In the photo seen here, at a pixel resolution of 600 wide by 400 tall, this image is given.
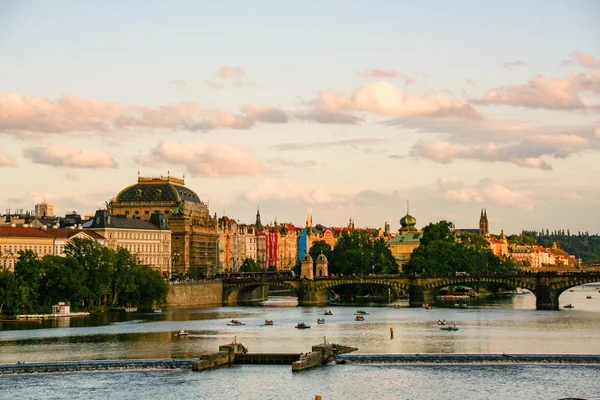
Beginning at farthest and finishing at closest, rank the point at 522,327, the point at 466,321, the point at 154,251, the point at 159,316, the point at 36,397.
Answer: the point at 154,251, the point at 159,316, the point at 466,321, the point at 522,327, the point at 36,397

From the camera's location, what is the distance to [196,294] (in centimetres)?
16550

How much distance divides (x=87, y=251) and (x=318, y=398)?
8506cm

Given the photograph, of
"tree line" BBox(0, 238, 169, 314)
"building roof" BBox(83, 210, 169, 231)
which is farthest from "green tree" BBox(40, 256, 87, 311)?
"building roof" BBox(83, 210, 169, 231)

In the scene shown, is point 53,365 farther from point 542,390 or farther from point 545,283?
point 545,283

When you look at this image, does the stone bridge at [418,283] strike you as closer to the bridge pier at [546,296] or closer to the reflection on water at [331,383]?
the bridge pier at [546,296]

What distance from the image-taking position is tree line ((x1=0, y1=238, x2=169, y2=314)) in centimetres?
13100

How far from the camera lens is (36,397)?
7206 centimetres

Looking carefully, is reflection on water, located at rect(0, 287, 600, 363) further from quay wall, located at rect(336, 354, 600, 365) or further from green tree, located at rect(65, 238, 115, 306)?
quay wall, located at rect(336, 354, 600, 365)

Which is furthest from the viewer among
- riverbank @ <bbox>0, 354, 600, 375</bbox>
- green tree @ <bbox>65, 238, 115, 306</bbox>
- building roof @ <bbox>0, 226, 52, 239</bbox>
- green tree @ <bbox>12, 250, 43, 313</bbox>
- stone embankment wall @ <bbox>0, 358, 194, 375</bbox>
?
building roof @ <bbox>0, 226, 52, 239</bbox>

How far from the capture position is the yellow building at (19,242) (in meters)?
155

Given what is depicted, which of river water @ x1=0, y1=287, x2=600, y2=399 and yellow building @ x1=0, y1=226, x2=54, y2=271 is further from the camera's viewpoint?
yellow building @ x1=0, y1=226, x2=54, y2=271

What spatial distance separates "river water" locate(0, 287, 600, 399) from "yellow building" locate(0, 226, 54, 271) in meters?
22.0

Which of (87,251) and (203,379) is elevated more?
(87,251)

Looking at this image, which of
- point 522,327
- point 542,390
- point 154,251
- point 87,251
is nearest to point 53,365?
point 542,390
